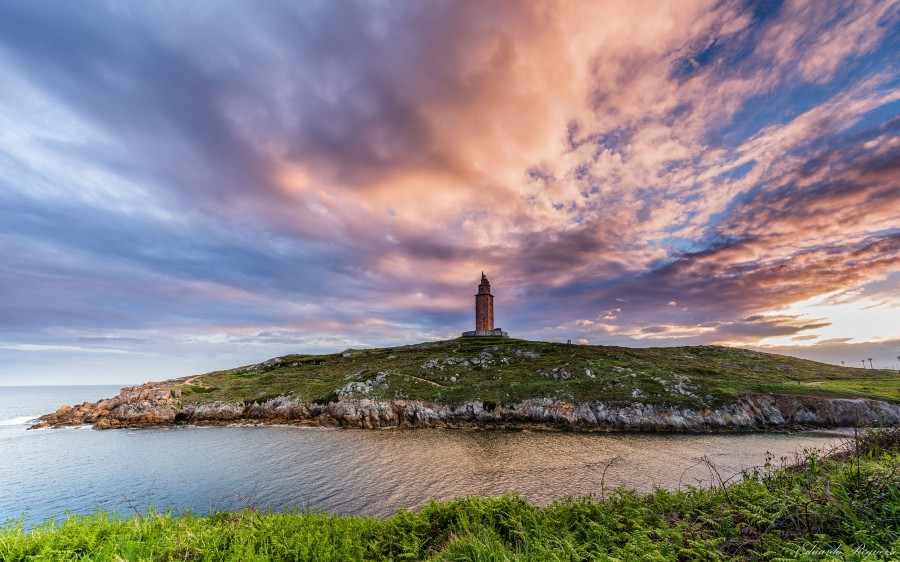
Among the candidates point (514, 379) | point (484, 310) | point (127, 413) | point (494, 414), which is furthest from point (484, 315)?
point (127, 413)

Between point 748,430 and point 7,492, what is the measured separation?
8216cm

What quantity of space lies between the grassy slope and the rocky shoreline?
2221 mm

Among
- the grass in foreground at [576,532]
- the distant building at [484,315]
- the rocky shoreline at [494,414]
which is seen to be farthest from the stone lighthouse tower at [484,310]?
the grass in foreground at [576,532]

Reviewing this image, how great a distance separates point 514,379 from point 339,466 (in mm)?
47029

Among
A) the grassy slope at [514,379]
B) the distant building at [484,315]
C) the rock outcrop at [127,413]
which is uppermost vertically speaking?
the distant building at [484,315]

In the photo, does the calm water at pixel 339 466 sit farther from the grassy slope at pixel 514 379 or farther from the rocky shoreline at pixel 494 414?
the grassy slope at pixel 514 379

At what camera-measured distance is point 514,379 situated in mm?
71438

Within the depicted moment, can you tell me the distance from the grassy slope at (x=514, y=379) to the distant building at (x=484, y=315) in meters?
23.2

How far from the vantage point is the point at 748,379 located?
73.8 m

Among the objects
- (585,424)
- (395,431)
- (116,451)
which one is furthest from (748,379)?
(116,451)

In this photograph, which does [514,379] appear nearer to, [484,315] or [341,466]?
[341,466]

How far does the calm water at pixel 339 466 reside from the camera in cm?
2400

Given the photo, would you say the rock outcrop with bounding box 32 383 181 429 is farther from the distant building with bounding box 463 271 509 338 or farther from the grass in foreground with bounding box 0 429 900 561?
the distant building with bounding box 463 271 509 338

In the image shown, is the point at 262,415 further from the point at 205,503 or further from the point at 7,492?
the point at 205,503
